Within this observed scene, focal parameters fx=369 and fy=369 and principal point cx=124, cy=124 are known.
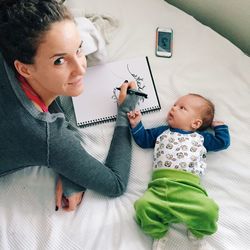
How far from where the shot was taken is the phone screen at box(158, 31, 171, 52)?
1276 millimetres

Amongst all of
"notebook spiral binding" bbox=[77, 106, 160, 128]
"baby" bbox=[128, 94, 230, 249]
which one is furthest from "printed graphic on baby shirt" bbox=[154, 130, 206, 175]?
"notebook spiral binding" bbox=[77, 106, 160, 128]

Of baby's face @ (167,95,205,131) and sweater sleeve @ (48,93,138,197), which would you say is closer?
sweater sleeve @ (48,93,138,197)

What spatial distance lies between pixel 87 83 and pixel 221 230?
1.98ft

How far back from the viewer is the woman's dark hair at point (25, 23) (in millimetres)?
757

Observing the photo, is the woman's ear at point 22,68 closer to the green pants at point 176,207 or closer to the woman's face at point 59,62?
the woman's face at point 59,62

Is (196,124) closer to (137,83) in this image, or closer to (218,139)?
(218,139)

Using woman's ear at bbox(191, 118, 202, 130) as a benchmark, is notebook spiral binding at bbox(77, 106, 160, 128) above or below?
below

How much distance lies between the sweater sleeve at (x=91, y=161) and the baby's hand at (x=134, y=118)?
2cm

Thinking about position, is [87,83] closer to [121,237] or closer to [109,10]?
[109,10]

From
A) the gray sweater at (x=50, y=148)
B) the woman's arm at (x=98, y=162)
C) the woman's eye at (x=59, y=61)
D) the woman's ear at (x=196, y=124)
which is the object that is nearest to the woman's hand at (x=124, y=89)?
the woman's arm at (x=98, y=162)

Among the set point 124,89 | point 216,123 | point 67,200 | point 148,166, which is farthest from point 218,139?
point 67,200

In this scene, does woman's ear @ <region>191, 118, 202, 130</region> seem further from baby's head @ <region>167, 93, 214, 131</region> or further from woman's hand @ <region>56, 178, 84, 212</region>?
woman's hand @ <region>56, 178, 84, 212</region>

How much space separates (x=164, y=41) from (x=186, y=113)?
1.02ft

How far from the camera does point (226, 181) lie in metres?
1.06
